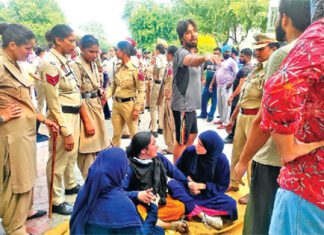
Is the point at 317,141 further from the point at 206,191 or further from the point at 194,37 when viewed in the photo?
the point at 194,37

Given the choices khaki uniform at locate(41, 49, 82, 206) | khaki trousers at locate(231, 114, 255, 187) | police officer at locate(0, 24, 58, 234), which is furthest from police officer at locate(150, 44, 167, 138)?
police officer at locate(0, 24, 58, 234)

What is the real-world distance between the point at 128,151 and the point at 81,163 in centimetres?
99

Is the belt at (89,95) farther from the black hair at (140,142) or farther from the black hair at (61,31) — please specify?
the black hair at (140,142)

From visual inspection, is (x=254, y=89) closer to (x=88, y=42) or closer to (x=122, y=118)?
(x=88, y=42)

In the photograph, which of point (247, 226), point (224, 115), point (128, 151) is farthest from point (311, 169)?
point (224, 115)

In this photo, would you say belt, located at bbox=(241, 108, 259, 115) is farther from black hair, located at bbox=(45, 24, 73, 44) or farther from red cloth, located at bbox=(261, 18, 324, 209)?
red cloth, located at bbox=(261, 18, 324, 209)

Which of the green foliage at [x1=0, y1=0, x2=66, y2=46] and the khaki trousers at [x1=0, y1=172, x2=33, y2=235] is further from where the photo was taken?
the green foliage at [x1=0, y1=0, x2=66, y2=46]

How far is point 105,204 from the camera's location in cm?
230

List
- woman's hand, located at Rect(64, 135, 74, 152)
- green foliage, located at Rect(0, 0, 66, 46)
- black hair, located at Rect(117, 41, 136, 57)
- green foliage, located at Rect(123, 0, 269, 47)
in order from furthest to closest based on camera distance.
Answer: green foliage, located at Rect(0, 0, 66, 46) < green foliage, located at Rect(123, 0, 269, 47) < black hair, located at Rect(117, 41, 136, 57) < woman's hand, located at Rect(64, 135, 74, 152)

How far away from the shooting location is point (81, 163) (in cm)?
415

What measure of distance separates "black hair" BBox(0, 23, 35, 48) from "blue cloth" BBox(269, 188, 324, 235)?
2379 mm

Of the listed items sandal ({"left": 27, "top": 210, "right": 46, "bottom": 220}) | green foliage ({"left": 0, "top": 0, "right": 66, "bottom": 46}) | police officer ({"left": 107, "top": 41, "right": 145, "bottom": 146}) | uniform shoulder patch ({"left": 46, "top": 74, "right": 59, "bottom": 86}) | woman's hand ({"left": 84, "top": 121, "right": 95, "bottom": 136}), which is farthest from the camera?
green foliage ({"left": 0, "top": 0, "right": 66, "bottom": 46})

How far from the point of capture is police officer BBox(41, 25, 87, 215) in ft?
11.1

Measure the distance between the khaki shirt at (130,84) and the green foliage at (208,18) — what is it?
66.9 ft
